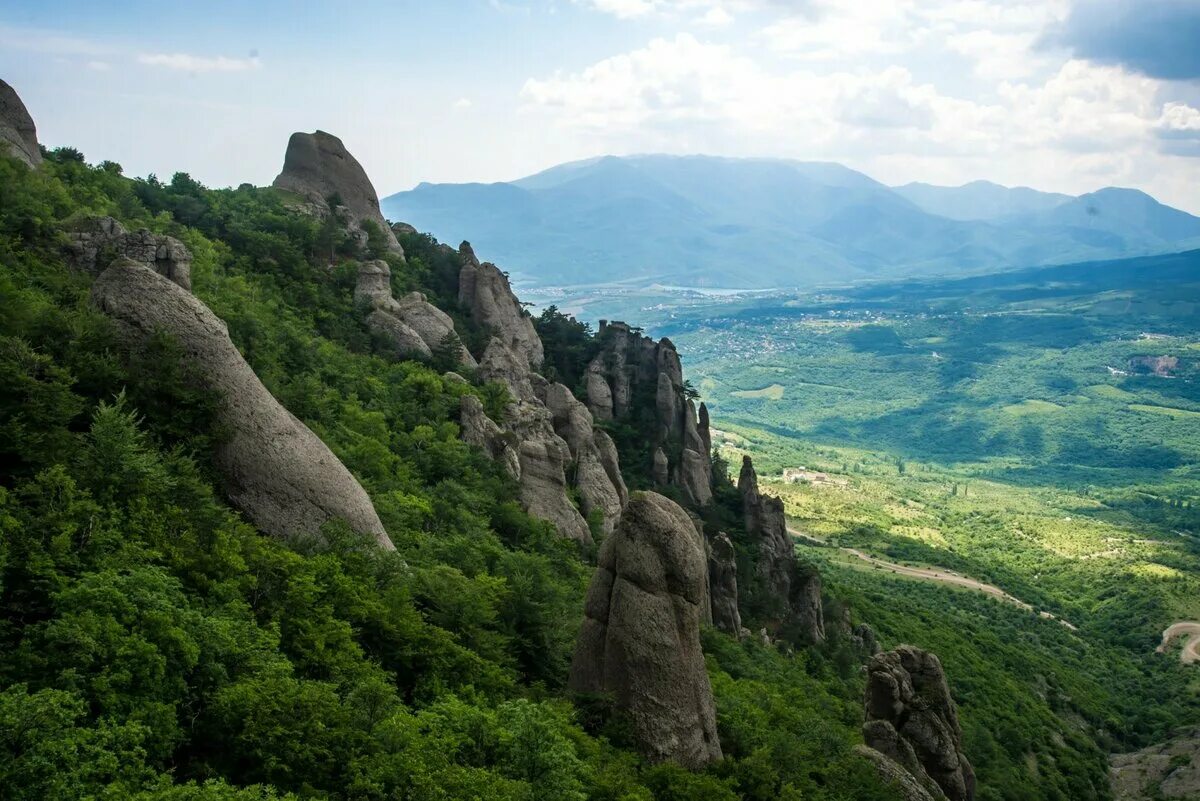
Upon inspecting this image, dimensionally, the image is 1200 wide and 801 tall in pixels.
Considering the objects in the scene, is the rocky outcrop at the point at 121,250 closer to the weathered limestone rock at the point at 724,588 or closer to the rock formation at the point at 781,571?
the weathered limestone rock at the point at 724,588

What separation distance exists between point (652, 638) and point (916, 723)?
14.7 m

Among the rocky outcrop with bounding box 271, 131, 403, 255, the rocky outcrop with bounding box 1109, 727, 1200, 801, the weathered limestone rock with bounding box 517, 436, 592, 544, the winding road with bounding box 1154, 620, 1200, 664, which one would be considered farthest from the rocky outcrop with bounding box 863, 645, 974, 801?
the winding road with bounding box 1154, 620, 1200, 664

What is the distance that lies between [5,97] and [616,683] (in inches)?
1838

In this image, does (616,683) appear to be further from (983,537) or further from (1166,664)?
(983,537)

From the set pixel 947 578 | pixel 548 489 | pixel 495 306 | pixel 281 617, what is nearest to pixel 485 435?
pixel 548 489

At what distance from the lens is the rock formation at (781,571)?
2206 inches

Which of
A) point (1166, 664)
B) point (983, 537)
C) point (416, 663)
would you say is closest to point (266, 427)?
point (416, 663)

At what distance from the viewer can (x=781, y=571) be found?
58375 millimetres

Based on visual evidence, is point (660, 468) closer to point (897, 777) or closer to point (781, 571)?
point (781, 571)

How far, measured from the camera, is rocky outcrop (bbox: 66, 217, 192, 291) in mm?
32656

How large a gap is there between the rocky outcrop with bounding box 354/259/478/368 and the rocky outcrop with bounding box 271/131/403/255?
12435mm

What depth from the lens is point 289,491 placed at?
2455 centimetres

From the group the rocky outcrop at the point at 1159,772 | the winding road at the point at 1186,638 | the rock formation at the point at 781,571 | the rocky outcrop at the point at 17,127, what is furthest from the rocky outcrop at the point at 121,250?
the winding road at the point at 1186,638

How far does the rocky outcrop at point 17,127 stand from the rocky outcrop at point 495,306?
94.1 feet
